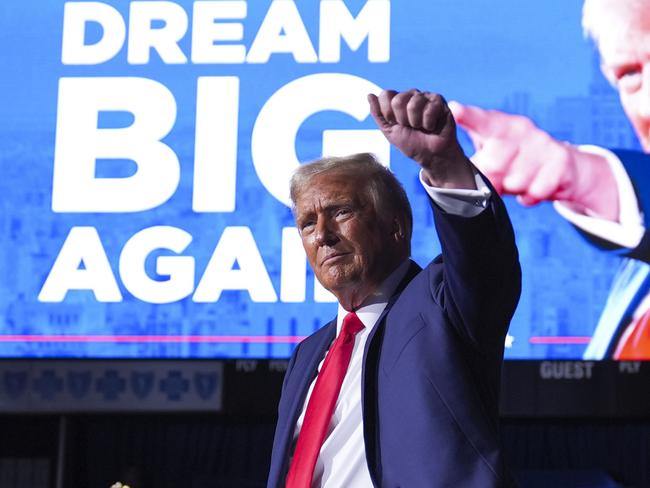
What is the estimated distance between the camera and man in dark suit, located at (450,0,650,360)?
2.54m

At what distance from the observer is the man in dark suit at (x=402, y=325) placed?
1270mm

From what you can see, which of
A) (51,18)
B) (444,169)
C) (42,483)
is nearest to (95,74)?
(51,18)

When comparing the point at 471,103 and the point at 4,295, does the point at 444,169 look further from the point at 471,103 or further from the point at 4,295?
the point at 4,295

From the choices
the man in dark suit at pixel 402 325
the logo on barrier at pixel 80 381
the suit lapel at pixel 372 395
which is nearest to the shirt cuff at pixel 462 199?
the man in dark suit at pixel 402 325

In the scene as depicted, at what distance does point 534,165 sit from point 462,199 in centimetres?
144

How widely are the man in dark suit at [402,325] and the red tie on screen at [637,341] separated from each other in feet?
3.50

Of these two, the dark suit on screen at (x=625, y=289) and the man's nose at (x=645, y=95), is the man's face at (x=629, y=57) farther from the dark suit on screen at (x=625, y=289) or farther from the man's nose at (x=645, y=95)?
the dark suit on screen at (x=625, y=289)

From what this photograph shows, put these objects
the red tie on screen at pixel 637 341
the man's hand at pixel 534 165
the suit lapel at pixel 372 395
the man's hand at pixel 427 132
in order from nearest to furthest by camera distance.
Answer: the man's hand at pixel 427 132 < the suit lapel at pixel 372 395 < the red tie on screen at pixel 637 341 < the man's hand at pixel 534 165

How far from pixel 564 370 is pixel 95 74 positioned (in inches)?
57.8

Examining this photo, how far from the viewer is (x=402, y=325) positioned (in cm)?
142

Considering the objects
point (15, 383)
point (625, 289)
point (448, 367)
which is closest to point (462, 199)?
point (448, 367)

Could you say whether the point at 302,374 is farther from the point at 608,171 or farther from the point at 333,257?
the point at 608,171

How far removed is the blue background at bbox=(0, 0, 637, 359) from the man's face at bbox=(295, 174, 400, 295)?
1000 mm

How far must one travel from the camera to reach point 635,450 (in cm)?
274
